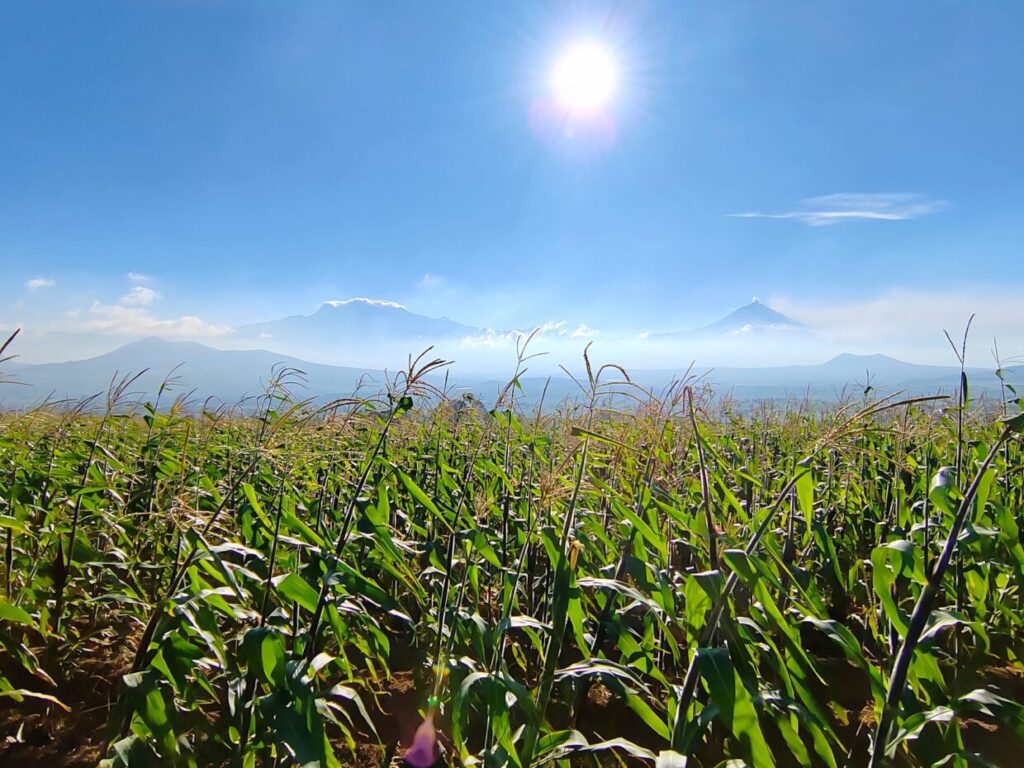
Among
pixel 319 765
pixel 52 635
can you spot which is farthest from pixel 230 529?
pixel 319 765

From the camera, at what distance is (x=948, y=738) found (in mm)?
2070

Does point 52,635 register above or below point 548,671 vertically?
below

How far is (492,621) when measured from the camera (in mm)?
3199

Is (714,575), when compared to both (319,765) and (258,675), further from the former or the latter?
(258,675)

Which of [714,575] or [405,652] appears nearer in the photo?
[714,575]

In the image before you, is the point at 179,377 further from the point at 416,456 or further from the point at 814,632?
the point at 814,632

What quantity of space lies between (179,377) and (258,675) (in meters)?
3.30

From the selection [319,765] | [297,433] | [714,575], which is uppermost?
[297,433]

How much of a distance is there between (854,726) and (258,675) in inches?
115

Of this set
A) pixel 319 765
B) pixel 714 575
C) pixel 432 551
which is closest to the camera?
pixel 319 765

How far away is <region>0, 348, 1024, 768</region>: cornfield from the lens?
5.96 feet

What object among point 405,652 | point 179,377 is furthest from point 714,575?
point 179,377

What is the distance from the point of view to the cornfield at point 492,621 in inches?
71.5

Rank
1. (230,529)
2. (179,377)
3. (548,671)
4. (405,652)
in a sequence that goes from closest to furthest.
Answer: (548,671) → (405,652) → (230,529) → (179,377)
